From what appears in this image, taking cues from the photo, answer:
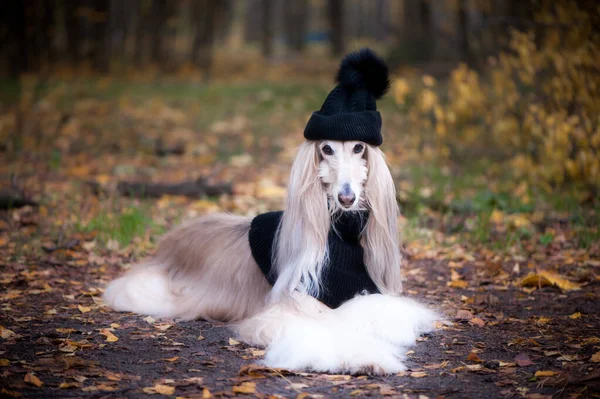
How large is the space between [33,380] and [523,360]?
8.82ft

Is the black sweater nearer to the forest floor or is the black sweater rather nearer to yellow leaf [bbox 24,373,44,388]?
the forest floor

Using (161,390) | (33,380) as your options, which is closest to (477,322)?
(161,390)

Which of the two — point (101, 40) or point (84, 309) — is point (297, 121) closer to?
point (84, 309)

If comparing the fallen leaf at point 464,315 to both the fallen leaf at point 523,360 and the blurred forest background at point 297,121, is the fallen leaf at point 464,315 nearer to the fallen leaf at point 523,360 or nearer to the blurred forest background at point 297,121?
the fallen leaf at point 523,360

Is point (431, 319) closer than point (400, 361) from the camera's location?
No

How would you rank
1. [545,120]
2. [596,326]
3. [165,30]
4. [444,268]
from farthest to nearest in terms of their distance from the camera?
1. [165,30]
2. [545,120]
3. [444,268]
4. [596,326]

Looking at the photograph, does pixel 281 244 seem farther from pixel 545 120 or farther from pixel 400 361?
pixel 545 120

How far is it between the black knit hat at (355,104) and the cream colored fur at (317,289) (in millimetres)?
78

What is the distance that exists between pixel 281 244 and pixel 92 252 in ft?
8.92

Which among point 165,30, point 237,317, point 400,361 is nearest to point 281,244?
point 237,317

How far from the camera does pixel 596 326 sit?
15.6 feet

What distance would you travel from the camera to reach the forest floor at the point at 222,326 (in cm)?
383

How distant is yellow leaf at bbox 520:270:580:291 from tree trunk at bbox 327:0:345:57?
75.7ft

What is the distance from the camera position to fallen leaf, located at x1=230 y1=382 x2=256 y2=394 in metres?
3.65
